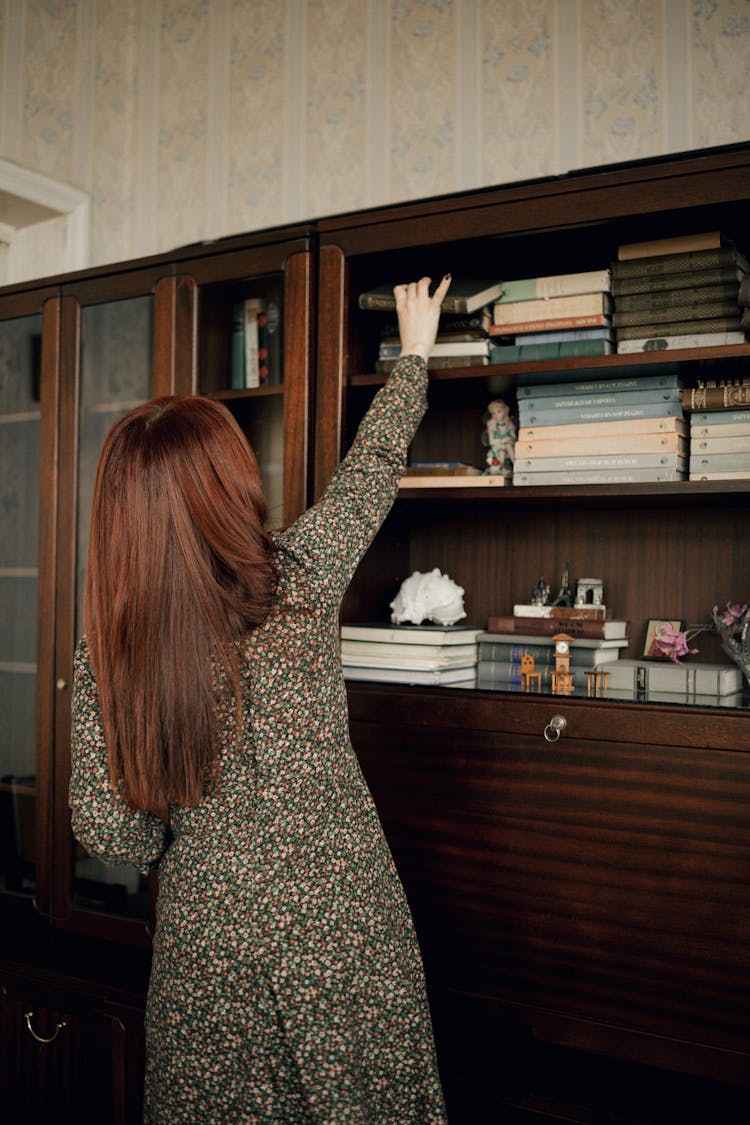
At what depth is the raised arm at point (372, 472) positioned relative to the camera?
1.32 m

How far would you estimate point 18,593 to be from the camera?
2422mm

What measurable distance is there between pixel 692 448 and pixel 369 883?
0.92 metres

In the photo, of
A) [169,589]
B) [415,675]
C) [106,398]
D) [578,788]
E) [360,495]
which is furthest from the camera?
[106,398]

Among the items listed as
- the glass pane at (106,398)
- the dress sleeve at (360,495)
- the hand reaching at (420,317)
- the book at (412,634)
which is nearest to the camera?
the dress sleeve at (360,495)

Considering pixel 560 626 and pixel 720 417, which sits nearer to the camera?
pixel 720 417

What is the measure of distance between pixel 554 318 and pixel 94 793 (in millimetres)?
1134

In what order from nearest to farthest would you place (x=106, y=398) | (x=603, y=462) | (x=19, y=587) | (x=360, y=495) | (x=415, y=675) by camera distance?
(x=360, y=495)
(x=603, y=462)
(x=415, y=675)
(x=106, y=398)
(x=19, y=587)

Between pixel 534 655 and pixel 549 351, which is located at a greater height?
pixel 549 351

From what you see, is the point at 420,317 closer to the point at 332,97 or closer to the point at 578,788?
the point at 578,788

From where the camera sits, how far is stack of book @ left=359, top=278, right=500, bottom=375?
5.87ft

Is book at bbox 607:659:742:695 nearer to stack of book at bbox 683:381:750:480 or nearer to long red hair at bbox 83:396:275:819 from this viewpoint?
stack of book at bbox 683:381:750:480

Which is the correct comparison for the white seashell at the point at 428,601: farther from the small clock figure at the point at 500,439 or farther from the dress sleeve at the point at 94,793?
the dress sleeve at the point at 94,793

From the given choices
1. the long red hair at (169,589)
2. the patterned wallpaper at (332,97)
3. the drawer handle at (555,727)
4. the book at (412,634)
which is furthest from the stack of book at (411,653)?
the patterned wallpaper at (332,97)

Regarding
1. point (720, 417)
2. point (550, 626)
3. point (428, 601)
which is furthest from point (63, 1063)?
point (720, 417)
